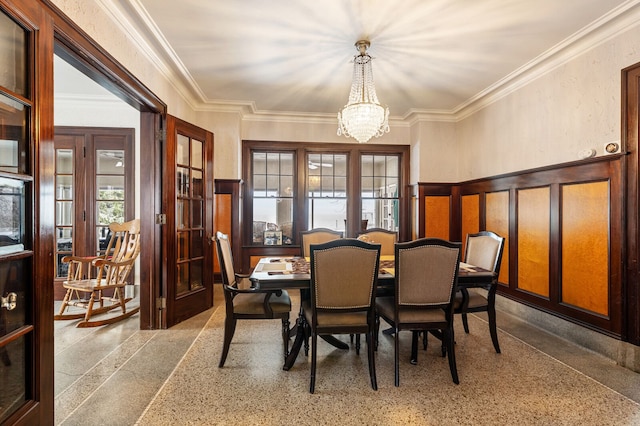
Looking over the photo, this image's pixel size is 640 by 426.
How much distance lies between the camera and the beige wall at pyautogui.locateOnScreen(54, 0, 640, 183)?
104 inches

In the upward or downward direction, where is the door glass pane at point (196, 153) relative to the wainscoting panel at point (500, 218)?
upward

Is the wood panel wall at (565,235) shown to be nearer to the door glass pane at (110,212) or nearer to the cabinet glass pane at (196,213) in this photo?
the cabinet glass pane at (196,213)

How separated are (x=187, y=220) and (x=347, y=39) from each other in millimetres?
2469

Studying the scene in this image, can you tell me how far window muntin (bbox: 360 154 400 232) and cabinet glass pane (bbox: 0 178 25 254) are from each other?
4.43 m

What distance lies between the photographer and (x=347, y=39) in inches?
117

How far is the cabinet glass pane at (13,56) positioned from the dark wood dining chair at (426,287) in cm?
217

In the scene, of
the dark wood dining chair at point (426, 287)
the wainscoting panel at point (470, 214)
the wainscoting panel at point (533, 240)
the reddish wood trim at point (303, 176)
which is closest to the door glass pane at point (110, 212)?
the reddish wood trim at point (303, 176)

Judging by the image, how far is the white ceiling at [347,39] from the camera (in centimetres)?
250

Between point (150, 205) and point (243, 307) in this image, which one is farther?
point (150, 205)

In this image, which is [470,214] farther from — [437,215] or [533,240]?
[533,240]

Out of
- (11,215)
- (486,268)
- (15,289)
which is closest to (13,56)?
(11,215)

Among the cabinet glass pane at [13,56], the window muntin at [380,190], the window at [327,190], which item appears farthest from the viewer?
the window muntin at [380,190]

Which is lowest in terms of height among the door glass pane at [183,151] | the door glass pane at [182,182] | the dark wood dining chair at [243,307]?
the dark wood dining chair at [243,307]

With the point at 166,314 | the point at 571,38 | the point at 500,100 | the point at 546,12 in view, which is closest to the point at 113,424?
the point at 166,314
